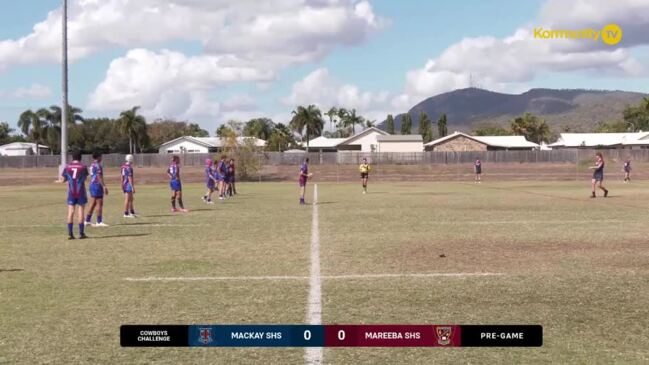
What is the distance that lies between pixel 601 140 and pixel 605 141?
Answer: 78cm

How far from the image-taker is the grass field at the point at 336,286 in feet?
19.4

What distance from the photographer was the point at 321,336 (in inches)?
208

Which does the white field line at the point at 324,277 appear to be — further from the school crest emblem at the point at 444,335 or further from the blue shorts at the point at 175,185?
the blue shorts at the point at 175,185

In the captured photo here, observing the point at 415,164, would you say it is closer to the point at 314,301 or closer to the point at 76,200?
the point at 76,200

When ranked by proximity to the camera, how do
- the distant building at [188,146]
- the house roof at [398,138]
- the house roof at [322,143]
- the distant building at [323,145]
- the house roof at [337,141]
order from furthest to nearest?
the house roof at [322,143], the distant building at [323,145], the house roof at [337,141], the distant building at [188,146], the house roof at [398,138]

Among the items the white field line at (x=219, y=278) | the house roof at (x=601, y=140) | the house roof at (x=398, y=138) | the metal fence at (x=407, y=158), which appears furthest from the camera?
the house roof at (x=601, y=140)

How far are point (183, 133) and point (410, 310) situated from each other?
14270cm

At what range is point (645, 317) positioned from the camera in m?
7.04

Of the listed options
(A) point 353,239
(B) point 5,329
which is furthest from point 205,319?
(A) point 353,239

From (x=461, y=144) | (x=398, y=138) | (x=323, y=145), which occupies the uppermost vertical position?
(x=398, y=138)

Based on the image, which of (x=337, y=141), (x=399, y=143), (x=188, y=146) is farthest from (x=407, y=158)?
(x=337, y=141)

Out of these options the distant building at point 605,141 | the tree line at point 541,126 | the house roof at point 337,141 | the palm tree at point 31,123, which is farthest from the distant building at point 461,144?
the palm tree at point 31,123

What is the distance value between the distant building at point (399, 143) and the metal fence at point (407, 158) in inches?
968

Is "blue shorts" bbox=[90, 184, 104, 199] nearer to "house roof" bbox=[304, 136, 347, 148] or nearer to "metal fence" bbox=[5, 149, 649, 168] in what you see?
"metal fence" bbox=[5, 149, 649, 168]
